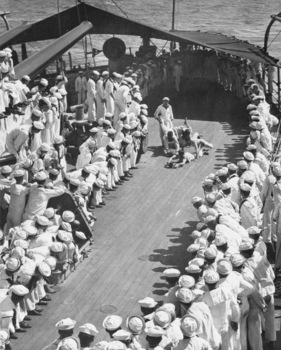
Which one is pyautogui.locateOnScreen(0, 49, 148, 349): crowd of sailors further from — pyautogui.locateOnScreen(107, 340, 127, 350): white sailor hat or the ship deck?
pyautogui.locateOnScreen(107, 340, 127, 350): white sailor hat

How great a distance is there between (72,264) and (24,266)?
1.60 m

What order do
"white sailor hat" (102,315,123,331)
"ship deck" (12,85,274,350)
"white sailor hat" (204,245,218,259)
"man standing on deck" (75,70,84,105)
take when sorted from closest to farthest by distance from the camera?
"white sailor hat" (102,315,123,331) < "white sailor hat" (204,245,218,259) < "ship deck" (12,85,274,350) < "man standing on deck" (75,70,84,105)

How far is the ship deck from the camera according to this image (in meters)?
9.26

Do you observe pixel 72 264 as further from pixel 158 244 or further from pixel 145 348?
pixel 145 348

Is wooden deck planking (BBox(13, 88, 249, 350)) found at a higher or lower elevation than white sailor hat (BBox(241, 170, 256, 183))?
lower

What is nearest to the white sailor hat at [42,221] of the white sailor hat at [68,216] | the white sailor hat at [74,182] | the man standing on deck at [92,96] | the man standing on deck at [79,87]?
the white sailor hat at [68,216]

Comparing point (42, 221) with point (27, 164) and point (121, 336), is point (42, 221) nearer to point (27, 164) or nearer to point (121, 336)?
point (27, 164)

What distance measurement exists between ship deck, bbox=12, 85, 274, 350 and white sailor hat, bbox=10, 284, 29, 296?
2.39ft

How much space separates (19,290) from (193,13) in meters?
58.2

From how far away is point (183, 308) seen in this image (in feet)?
25.2

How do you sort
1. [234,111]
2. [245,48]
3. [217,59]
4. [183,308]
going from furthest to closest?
[217,59] → [245,48] → [234,111] → [183,308]

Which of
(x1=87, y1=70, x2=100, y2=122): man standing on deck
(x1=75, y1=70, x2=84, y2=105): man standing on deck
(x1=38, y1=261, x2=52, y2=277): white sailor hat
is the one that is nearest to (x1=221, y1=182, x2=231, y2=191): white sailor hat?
(x1=38, y1=261, x2=52, y2=277): white sailor hat

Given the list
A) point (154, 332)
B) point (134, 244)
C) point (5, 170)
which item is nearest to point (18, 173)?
point (5, 170)

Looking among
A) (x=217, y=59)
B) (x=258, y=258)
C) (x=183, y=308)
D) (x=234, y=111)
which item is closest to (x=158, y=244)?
(x=258, y=258)
